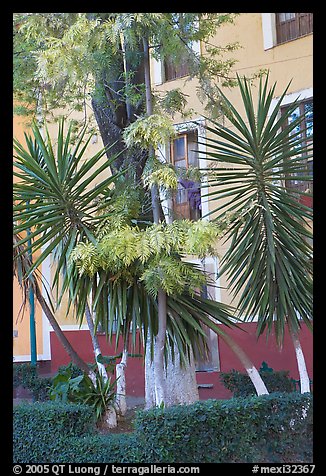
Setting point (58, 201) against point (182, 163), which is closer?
point (58, 201)

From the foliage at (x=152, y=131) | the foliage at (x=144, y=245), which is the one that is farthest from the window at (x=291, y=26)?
the foliage at (x=144, y=245)

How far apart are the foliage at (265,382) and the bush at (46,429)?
2272mm

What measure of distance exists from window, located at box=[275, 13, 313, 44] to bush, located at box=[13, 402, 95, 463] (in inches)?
300

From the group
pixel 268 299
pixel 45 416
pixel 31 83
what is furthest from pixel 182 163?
pixel 45 416

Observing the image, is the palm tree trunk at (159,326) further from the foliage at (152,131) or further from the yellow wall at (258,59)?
the yellow wall at (258,59)

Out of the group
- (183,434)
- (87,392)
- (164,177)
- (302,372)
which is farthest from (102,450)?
(164,177)

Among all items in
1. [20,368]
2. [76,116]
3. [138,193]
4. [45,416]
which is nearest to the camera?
[45,416]

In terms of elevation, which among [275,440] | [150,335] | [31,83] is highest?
[31,83]

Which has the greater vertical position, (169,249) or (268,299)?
(169,249)

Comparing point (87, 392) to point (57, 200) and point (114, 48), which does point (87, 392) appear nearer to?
point (57, 200)

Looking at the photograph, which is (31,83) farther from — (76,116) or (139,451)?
(139,451)

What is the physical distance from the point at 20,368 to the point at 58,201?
4.04 metres

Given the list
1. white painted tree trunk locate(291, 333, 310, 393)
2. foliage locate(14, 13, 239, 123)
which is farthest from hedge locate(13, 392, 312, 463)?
foliage locate(14, 13, 239, 123)

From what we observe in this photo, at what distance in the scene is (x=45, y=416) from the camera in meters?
6.31
